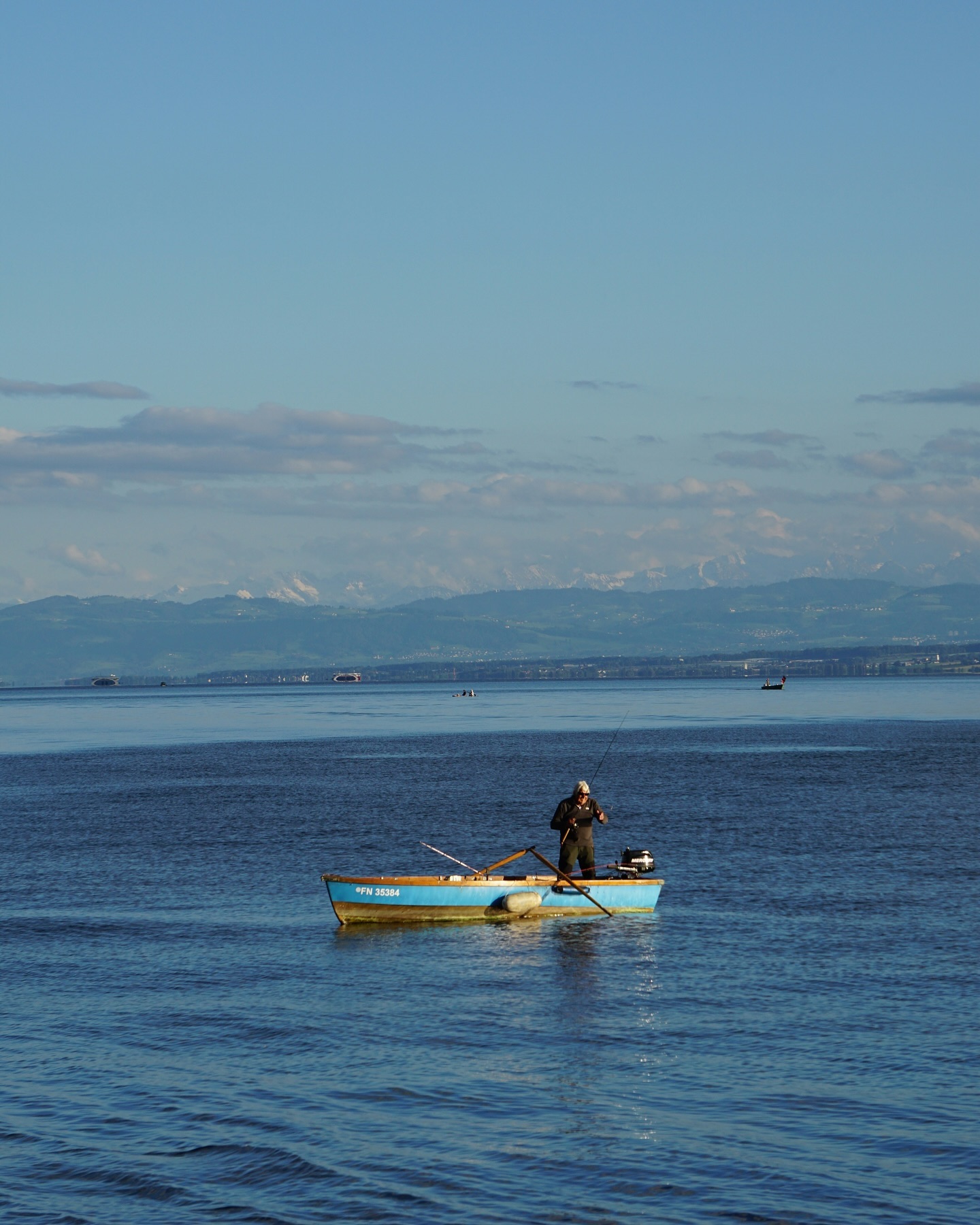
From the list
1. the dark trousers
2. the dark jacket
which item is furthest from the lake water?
the dark jacket

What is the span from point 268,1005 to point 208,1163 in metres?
9.18

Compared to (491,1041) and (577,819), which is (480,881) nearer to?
(577,819)

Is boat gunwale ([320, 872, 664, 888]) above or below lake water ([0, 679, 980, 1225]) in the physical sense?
above

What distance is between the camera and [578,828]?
134 ft

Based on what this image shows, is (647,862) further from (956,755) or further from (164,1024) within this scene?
(956,755)

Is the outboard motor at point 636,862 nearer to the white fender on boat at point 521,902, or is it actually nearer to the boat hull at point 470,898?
the boat hull at point 470,898

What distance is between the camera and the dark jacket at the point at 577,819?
40.8 metres

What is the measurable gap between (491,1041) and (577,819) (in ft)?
47.4

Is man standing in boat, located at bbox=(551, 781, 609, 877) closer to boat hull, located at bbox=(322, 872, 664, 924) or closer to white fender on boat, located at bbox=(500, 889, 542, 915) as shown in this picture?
boat hull, located at bbox=(322, 872, 664, 924)

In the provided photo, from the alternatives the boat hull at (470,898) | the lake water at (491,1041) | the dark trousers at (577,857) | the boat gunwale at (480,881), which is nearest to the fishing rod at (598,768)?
the dark trousers at (577,857)

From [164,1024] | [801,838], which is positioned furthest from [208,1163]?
[801,838]

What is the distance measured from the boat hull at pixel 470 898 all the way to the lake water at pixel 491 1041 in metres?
0.67

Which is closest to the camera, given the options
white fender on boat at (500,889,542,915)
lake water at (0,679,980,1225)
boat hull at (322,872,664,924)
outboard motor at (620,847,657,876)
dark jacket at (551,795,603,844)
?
lake water at (0,679,980,1225)

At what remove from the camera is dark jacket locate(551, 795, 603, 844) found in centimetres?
4075
